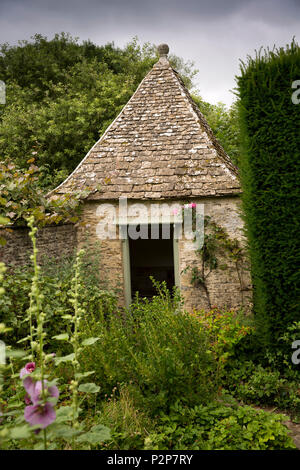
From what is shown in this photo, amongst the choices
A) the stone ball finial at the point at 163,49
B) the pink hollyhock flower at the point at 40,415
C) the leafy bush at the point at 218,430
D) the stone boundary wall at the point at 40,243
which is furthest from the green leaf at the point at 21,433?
the stone ball finial at the point at 163,49

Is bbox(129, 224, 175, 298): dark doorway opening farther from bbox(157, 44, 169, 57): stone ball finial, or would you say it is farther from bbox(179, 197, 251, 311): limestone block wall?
bbox(157, 44, 169, 57): stone ball finial

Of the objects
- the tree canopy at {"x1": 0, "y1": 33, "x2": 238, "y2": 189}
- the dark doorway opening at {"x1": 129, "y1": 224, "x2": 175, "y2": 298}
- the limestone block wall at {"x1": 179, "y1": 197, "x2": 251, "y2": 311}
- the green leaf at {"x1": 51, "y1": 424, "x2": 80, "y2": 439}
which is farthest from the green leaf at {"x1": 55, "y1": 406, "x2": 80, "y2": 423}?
the dark doorway opening at {"x1": 129, "y1": 224, "x2": 175, "y2": 298}

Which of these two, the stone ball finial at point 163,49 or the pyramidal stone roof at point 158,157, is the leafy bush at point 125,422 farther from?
the stone ball finial at point 163,49

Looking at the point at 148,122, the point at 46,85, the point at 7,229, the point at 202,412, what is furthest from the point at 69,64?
the point at 202,412

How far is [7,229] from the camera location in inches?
233

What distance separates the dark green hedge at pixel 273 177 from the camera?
5.32 metres

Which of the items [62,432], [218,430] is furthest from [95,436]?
[218,430]

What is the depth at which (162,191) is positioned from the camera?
7.25 meters

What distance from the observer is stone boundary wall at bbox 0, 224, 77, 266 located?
6.35 meters

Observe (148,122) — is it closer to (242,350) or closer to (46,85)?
(242,350)

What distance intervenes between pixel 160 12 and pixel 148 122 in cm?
216

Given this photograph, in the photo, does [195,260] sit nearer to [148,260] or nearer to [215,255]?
[215,255]

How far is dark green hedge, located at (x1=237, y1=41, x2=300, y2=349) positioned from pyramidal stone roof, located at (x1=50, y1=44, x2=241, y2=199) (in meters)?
1.55
